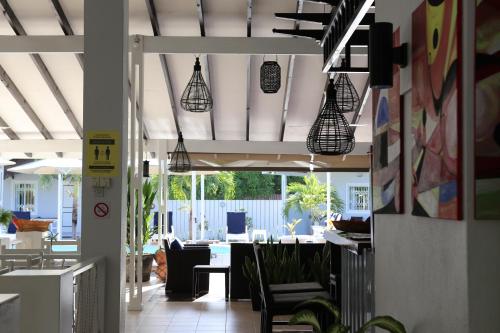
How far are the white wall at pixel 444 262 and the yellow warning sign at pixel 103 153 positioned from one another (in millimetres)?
2609

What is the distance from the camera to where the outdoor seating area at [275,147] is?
262 cm

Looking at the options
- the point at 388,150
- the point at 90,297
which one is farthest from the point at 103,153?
the point at 388,150

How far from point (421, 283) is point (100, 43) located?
140 inches

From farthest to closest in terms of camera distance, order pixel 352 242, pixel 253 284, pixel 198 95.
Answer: pixel 198 95
pixel 253 284
pixel 352 242

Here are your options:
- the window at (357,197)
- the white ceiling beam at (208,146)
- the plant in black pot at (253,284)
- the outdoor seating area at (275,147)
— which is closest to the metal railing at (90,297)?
the outdoor seating area at (275,147)

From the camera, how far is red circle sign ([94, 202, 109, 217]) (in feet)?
17.9

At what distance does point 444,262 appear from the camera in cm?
281

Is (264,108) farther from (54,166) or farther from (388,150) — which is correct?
(388,150)

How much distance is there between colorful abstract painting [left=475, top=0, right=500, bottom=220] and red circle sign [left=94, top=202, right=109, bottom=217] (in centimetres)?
359

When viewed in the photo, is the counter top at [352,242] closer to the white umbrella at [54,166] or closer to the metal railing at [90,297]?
the metal railing at [90,297]

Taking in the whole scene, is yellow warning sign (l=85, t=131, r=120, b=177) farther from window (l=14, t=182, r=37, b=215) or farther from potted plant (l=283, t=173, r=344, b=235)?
window (l=14, t=182, r=37, b=215)

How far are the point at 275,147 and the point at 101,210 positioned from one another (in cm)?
906

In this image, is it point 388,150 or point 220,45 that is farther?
point 220,45

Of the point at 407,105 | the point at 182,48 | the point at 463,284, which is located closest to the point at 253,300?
the point at 182,48
